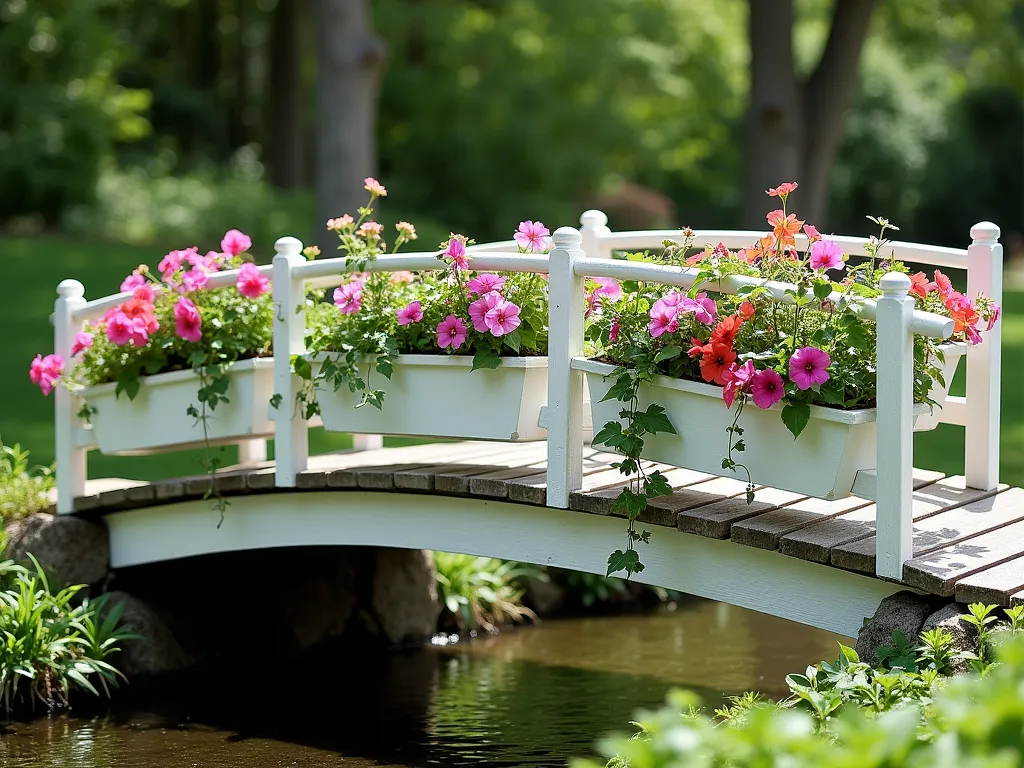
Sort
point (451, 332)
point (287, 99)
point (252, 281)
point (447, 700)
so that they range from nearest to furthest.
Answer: point (451, 332), point (252, 281), point (447, 700), point (287, 99)

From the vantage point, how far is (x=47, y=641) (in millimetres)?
6305

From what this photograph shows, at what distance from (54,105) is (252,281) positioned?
1531 centimetres

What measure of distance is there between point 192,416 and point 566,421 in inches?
73.1

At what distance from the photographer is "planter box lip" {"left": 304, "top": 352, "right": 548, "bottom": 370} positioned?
17.8 ft

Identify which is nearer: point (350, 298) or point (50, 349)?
point (350, 298)

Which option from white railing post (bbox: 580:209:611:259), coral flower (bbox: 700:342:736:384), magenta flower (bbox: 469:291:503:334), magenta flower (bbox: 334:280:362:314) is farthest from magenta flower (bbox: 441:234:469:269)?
white railing post (bbox: 580:209:611:259)

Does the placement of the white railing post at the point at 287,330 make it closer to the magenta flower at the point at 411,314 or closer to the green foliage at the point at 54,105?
the magenta flower at the point at 411,314

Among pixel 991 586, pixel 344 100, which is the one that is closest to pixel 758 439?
pixel 991 586

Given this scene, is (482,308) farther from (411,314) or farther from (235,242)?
(235,242)

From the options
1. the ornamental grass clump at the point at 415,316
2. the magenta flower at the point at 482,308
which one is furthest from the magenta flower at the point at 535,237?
the magenta flower at the point at 482,308

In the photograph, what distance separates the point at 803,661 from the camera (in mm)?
6855

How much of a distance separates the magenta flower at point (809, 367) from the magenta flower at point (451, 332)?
139 centimetres

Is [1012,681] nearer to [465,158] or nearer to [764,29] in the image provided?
[764,29]

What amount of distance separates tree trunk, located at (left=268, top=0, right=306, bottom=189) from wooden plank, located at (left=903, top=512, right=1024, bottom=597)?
20939 mm
